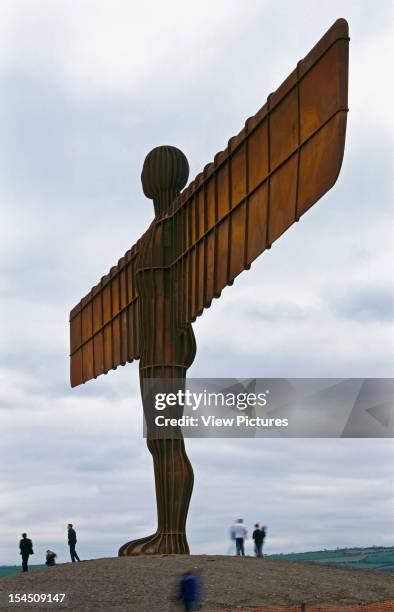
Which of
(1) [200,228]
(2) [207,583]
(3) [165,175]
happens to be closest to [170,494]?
(2) [207,583]

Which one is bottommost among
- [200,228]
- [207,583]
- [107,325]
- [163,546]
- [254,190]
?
[207,583]

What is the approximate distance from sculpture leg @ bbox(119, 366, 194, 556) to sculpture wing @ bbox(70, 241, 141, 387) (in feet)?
10.0

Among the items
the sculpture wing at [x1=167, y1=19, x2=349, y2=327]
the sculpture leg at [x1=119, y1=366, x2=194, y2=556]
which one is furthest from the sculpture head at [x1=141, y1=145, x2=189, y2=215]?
the sculpture leg at [x1=119, y1=366, x2=194, y2=556]

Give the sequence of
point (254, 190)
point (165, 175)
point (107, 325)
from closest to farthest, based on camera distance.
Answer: point (254, 190)
point (165, 175)
point (107, 325)

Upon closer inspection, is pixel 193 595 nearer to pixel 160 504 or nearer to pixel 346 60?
pixel 160 504

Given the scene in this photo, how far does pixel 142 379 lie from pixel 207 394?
5.00ft

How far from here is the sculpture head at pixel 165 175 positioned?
22.9 m

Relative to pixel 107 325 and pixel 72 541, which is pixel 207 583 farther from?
pixel 107 325

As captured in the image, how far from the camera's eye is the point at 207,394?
2223 cm

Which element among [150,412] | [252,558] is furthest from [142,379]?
[252,558]

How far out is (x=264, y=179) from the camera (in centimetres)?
1847

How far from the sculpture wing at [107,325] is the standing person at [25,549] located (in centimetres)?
465

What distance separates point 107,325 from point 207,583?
367 inches

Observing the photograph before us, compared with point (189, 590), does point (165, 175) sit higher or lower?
higher
